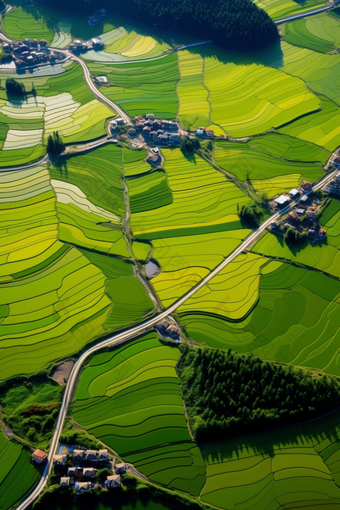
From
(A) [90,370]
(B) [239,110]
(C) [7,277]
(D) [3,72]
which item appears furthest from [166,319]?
(D) [3,72]

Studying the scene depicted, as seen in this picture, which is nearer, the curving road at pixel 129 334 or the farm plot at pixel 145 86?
the curving road at pixel 129 334

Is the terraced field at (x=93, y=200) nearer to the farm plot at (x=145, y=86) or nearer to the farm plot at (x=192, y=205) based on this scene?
the farm plot at (x=192, y=205)

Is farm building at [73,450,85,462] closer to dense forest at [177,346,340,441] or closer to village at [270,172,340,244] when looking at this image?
dense forest at [177,346,340,441]

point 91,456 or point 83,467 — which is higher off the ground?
point 91,456

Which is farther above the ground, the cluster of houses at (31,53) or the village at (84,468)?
the cluster of houses at (31,53)

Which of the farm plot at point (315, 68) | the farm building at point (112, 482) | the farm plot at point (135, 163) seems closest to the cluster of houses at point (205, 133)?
the farm plot at point (135, 163)

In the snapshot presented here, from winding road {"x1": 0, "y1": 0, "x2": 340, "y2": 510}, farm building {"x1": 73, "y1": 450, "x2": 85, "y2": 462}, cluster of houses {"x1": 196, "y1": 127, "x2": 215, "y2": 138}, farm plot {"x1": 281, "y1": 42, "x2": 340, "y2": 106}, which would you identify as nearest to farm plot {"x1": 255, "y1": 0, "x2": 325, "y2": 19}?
farm plot {"x1": 281, "y1": 42, "x2": 340, "y2": 106}

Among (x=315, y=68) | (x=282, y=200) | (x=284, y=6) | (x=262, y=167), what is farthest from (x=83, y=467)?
(x=284, y=6)

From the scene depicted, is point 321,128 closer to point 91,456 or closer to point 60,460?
point 91,456
